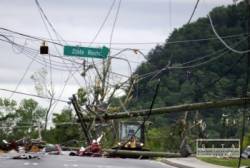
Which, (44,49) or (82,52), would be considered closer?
(44,49)

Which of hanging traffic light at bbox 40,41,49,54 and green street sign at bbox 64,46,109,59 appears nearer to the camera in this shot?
hanging traffic light at bbox 40,41,49,54

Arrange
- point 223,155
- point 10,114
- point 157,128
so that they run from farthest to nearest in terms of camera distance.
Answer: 1. point 10,114
2. point 157,128
3. point 223,155

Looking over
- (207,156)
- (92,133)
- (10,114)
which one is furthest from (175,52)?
(10,114)

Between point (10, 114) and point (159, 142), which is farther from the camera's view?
point (10, 114)

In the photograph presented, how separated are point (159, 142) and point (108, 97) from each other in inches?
248

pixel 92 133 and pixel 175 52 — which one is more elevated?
pixel 175 52

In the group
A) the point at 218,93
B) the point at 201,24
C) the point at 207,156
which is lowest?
the point at 207,156

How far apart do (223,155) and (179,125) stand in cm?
806

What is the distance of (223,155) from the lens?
47.7 metres

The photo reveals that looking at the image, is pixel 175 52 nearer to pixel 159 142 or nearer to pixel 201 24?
pixel 201 24

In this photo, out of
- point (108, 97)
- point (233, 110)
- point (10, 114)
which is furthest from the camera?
point (10, 114)

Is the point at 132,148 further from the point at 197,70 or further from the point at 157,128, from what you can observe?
→ the point at 157,128

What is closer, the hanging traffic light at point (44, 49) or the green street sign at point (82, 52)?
the hanging traffic light at point (44, 49)

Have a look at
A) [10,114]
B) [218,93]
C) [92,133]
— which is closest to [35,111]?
[10,114]
